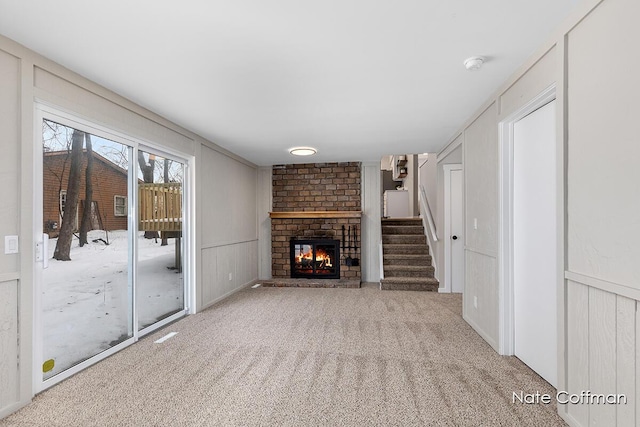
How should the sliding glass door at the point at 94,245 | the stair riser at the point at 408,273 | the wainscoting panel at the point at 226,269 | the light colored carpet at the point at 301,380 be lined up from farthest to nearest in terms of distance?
1. the stair riser at the point at 408,273
2. the wainscoting panel at the point at 226,269
3. the sliding glass door at the point at 94,245
4. the light colored carpet at the point at 301,380

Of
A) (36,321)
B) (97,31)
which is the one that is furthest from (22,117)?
(36,321)

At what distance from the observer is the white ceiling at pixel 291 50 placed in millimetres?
1636

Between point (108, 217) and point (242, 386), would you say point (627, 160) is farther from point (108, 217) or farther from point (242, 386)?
point (108, 217)

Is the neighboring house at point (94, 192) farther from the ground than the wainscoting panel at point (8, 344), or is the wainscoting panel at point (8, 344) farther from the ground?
the neighboring house at point (94, 192)

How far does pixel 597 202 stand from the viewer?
1.52 metres

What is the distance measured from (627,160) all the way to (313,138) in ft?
10.7

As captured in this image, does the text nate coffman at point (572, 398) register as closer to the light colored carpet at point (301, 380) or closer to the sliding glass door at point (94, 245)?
the light colored carpet at point (301, 380)

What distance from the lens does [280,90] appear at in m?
2.64

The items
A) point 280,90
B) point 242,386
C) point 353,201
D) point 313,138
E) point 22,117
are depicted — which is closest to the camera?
point 22,117

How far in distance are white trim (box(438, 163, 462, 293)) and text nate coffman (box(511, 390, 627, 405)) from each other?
3061 mm

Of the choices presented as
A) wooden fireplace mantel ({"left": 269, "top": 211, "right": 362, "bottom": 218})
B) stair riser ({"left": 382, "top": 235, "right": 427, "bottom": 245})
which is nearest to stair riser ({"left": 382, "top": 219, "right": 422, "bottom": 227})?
stair riser ({"left": 382, "top": 235, "right": 427, "bottom": 245})

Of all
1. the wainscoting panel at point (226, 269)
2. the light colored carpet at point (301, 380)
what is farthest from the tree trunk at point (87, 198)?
the wainscoting panel at point (226, 269)

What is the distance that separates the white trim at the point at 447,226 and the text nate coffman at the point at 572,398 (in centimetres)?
306

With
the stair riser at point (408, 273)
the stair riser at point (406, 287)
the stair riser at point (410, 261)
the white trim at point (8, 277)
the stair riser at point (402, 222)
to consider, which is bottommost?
the stair riser at point (406, 287)
